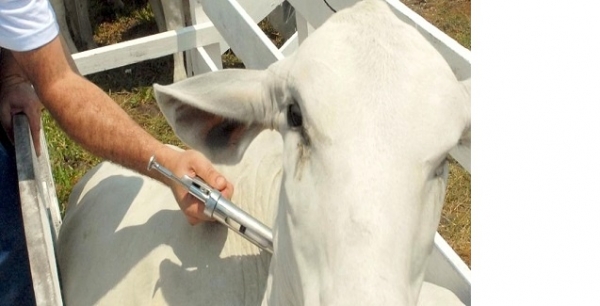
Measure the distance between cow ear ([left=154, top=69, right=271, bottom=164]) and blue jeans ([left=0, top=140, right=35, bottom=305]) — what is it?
0.75 meters

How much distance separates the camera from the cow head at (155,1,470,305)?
4.90ft

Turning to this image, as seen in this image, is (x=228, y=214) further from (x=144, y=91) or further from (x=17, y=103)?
(x=144, y=91)

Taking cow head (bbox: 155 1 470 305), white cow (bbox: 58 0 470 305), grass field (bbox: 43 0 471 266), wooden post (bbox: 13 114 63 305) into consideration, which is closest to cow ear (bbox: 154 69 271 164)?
white cow (bbox: 58 0 470 305)

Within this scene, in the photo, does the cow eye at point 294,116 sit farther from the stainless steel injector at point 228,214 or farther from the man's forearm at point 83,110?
the man's forearm at point 83,110

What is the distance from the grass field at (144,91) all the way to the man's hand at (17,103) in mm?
2354

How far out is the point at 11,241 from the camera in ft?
9.06

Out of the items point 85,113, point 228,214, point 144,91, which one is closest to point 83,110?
point 85,113

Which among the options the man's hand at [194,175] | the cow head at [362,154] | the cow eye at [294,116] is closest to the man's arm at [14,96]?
the man's hand at [194,175]

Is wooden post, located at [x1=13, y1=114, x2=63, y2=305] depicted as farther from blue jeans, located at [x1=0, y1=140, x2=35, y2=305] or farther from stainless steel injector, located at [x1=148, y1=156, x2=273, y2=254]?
stainless steel injector, located at [x1=148, y1=156, x2=273, y2=254]

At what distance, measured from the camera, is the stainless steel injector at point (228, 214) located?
2209 millimetres

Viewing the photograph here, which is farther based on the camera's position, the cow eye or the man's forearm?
the man's forearm

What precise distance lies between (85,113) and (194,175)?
515 mm
